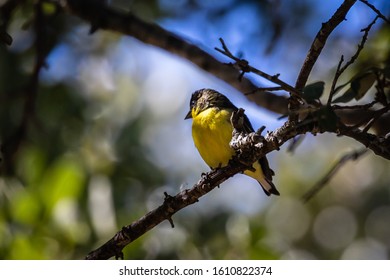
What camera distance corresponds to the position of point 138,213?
288 cm

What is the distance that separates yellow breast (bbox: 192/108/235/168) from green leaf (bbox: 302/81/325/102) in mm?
1080

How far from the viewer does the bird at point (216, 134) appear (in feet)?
8.68

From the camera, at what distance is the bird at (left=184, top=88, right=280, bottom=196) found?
2.65 metres

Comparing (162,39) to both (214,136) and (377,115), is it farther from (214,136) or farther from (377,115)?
(377,115)

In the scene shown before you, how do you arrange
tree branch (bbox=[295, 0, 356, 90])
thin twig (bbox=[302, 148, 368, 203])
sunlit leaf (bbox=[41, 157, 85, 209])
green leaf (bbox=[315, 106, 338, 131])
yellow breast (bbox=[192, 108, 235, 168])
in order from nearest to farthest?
1. green leaf (bbox=[315, 106, 338, 131])
2. tree branch (bbox=[295, 0, 356, 90])
3. thin twig (bbox=[302, 148, 368, 203])
4. yellow breast (bbox=[192, 108, 235, 168])
5. sunlit leaf (bbox=[41, 157, 85, 209])

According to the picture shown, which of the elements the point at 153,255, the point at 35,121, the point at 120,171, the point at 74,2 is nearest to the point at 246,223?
the point at 153,255

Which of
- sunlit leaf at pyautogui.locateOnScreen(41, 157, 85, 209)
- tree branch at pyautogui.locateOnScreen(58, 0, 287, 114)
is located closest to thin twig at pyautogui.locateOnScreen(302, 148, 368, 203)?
tree branch at pyautogui.locateOnScreen(58, 0, 287, 114)

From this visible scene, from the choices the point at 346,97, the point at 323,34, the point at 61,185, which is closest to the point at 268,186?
the point at 61,185

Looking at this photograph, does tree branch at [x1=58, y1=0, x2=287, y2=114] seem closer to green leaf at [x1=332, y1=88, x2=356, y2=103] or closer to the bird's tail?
the bird's tail

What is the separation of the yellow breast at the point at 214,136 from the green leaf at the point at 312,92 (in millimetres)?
1080

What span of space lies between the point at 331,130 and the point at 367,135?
20cm

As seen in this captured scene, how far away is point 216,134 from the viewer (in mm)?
2668

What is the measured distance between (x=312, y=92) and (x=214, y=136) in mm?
1197

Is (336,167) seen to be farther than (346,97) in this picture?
Yes
